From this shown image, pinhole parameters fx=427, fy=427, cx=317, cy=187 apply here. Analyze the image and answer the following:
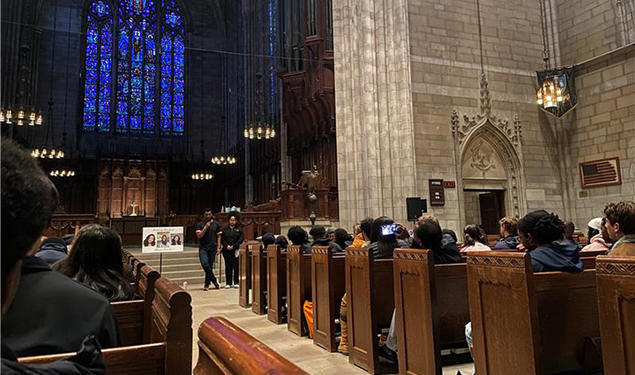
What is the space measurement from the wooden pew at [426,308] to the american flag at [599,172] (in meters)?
8.70

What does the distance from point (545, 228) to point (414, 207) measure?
21.0ft

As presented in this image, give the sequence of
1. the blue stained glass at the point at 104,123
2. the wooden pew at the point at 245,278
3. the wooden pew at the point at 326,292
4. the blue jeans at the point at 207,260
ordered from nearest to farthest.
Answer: the wooden pew at the point at 326,292, the wooden pew at the point at 245,278, the blue jeans at the point at 207,260, the blue stained glass at the point at 104,123

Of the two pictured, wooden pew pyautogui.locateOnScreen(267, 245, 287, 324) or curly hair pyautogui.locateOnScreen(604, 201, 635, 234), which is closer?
curly hair pyautogui.locateOnScreen(604, 201, 635, 234)

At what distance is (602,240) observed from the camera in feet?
13.1

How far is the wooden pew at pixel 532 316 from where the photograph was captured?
1.99 metres

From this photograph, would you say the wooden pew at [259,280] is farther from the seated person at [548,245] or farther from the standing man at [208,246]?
the seated person at [548,245]

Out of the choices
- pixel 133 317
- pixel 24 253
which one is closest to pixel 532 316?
pixel 133 317

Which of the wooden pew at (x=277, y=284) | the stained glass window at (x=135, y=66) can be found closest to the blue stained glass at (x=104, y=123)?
the stained glass window at (x=135, y=66)

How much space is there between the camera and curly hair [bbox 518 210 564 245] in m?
2.37

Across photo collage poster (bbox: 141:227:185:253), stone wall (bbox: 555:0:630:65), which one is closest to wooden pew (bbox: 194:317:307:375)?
photo collage poster (bbox: 141:227:185:253)

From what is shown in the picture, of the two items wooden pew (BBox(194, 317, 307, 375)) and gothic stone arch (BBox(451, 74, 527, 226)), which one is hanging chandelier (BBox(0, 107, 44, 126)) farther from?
wooden pew (BBox(194, 317, 307, 375))

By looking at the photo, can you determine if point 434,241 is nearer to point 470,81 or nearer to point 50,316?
point 50,316

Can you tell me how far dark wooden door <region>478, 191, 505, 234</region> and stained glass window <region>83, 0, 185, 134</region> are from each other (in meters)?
15.7

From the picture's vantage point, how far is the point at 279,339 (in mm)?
4184
